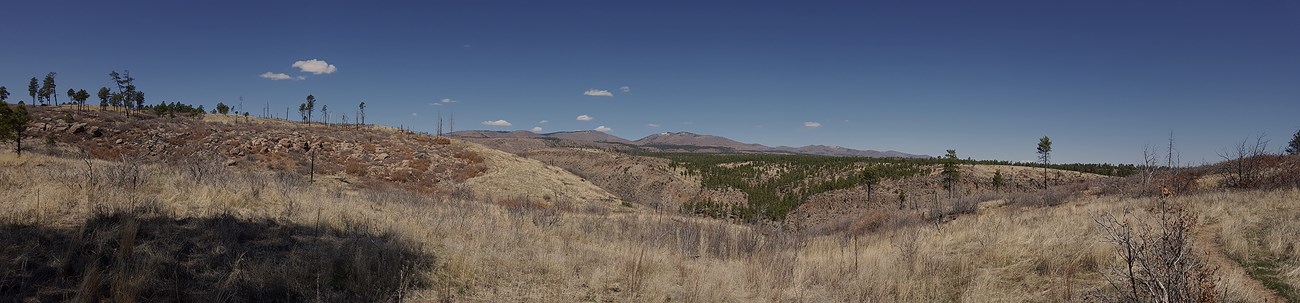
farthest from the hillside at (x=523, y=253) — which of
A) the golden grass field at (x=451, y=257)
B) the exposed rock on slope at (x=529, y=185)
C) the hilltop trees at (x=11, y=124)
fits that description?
the hilltop trees at (x=11, y=124)

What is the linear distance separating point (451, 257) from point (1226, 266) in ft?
35.4

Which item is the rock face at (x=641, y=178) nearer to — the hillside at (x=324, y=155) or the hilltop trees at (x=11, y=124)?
the hillside at (x=324, y=155)

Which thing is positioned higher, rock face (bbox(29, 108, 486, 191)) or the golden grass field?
rock face (bbox(29, 108, 486, 191))

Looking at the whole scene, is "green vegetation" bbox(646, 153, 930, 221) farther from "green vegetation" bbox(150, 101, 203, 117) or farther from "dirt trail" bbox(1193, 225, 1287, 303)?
"green vegetation" bbox(150, 101, 203, 117)

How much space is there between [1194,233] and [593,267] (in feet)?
34.1

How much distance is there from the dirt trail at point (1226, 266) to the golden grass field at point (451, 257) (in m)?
0.04

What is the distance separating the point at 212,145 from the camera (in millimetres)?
29141

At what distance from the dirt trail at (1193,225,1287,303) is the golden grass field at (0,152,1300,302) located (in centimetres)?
4

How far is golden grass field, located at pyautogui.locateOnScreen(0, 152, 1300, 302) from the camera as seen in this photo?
195 inches

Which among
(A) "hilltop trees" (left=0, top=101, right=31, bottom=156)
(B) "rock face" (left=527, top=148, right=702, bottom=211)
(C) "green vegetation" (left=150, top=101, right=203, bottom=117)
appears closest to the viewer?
(A) "hilltop trees" (left=0, top=101, right=31, bottom=156)

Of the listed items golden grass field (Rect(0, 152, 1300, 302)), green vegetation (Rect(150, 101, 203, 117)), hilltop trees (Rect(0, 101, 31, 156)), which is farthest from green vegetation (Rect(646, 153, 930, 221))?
green vegetation (Rect(150, 101, 203, 117))

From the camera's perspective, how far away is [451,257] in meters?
6.82

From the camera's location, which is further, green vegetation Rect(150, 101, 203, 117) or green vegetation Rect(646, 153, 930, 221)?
green vegetation Rect(150, 101, 203, 117)

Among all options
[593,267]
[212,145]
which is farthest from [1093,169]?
[212,145]
